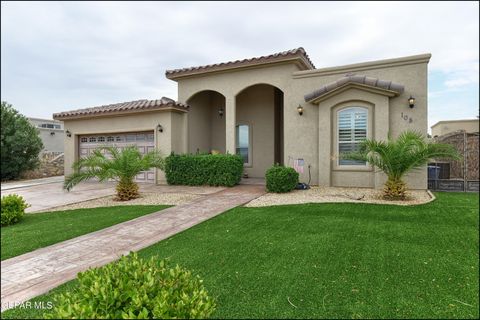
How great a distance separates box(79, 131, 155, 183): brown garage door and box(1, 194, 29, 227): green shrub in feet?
22.5

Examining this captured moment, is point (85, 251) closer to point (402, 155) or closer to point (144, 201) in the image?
point (144, 201)

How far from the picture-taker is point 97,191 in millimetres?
12125

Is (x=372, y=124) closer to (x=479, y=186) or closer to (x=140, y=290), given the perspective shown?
(x=479, y=186)

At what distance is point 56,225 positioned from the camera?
261 inches

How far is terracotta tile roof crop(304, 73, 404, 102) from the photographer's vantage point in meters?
9.98

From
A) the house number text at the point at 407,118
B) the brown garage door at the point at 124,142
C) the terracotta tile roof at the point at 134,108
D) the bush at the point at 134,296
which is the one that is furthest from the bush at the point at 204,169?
the bush at the point at 134,296

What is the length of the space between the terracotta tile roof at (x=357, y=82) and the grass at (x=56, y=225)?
7143 mm

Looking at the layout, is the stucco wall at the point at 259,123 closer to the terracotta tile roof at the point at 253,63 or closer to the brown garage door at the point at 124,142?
the terracotta tile roof at the point at 253,63

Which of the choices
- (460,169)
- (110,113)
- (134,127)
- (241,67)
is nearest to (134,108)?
(134,127)

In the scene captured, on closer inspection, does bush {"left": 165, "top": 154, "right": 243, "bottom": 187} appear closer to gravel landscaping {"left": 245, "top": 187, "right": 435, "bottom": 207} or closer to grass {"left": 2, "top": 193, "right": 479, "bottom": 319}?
gravel landscaping {"left": 245, "top": 187, "right": 435, "bottom": 207}

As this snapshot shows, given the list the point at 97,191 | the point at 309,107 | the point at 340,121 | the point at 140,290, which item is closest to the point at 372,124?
the point at 340,121

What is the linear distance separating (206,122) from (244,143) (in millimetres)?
2466

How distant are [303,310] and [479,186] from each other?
31.1ft

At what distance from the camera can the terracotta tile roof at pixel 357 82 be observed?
9.98m
